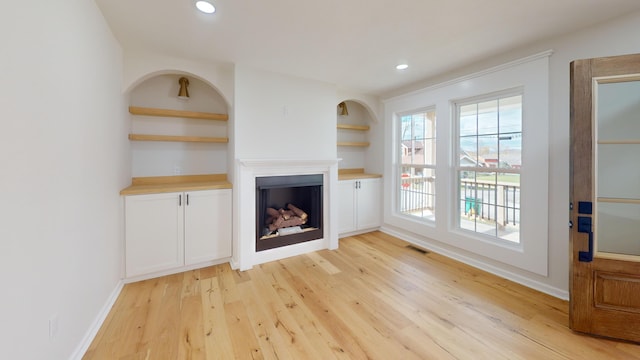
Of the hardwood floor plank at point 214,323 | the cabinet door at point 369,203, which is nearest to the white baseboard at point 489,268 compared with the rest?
the cabinet door at point 369,203

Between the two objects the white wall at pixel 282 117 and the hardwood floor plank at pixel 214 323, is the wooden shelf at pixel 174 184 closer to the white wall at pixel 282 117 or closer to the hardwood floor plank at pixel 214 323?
the white wall at pixel 282 117

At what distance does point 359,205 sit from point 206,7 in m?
3.24

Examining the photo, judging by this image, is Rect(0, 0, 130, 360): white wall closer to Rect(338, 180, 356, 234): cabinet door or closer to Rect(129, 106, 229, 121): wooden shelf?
Rect(129, 106, 229, 121): wooden shelf

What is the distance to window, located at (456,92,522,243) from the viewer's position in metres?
2.68

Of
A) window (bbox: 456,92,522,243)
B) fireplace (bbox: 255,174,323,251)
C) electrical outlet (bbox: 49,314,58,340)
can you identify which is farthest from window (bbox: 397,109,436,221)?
electrical outlet (bbox: 49,314,58,340)

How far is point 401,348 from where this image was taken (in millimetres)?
1673

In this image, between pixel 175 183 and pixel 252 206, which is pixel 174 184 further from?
pixel 252 206

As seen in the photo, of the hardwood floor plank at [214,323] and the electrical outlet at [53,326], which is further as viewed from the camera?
the hardwood floor plank at [214,323]

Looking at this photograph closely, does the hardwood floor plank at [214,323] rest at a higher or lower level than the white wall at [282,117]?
lower

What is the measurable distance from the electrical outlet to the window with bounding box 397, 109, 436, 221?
3817 millimetres

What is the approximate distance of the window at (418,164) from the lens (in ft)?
11.9

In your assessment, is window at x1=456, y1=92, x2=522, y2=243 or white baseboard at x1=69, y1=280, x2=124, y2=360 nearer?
white baseboard at x1=69, y1=280, x2=124, y2=360

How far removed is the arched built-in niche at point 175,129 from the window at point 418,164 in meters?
2.75

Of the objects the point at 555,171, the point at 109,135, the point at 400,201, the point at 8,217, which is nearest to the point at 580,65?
the point at 555,171
